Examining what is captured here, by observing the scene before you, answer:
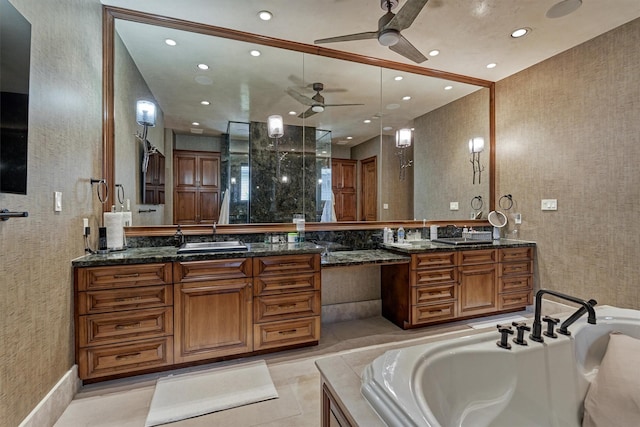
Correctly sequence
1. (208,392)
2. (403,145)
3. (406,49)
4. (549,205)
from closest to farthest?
(208,392)
(406,49)
(549,205)
(403,145)

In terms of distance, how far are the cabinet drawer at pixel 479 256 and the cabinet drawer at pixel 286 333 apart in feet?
5.40

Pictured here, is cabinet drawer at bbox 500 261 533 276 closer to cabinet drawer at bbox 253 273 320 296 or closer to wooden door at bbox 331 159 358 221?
wooden door at bbox 331 159 358 221

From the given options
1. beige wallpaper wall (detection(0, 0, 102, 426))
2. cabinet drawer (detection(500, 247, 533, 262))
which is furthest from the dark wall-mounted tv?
cabinet drawer (detection(500, 247, 533, 262))

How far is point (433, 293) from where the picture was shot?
2.93 metres

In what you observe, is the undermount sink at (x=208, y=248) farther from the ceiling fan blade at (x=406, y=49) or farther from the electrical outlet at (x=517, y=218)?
the electrical outlet at (x=517, y=218)

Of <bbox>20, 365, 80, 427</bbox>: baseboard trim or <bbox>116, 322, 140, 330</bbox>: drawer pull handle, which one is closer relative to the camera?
<bbox>20, 365, 80, 427</bbox>: baseboard trim

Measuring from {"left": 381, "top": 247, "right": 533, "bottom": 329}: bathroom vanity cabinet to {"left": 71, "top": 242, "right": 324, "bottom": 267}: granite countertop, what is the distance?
3.53ft

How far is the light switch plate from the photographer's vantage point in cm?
170

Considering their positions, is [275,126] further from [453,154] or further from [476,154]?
[476,154]

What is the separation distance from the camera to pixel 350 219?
129 inches

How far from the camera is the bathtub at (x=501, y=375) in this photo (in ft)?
3.90

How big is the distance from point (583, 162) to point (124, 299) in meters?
4.20

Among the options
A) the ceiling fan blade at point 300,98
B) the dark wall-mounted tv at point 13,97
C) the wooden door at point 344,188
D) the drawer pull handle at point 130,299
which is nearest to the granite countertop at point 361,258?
the wooden door at point 344,188

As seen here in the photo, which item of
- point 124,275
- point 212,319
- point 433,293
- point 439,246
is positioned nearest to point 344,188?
point 439,246
